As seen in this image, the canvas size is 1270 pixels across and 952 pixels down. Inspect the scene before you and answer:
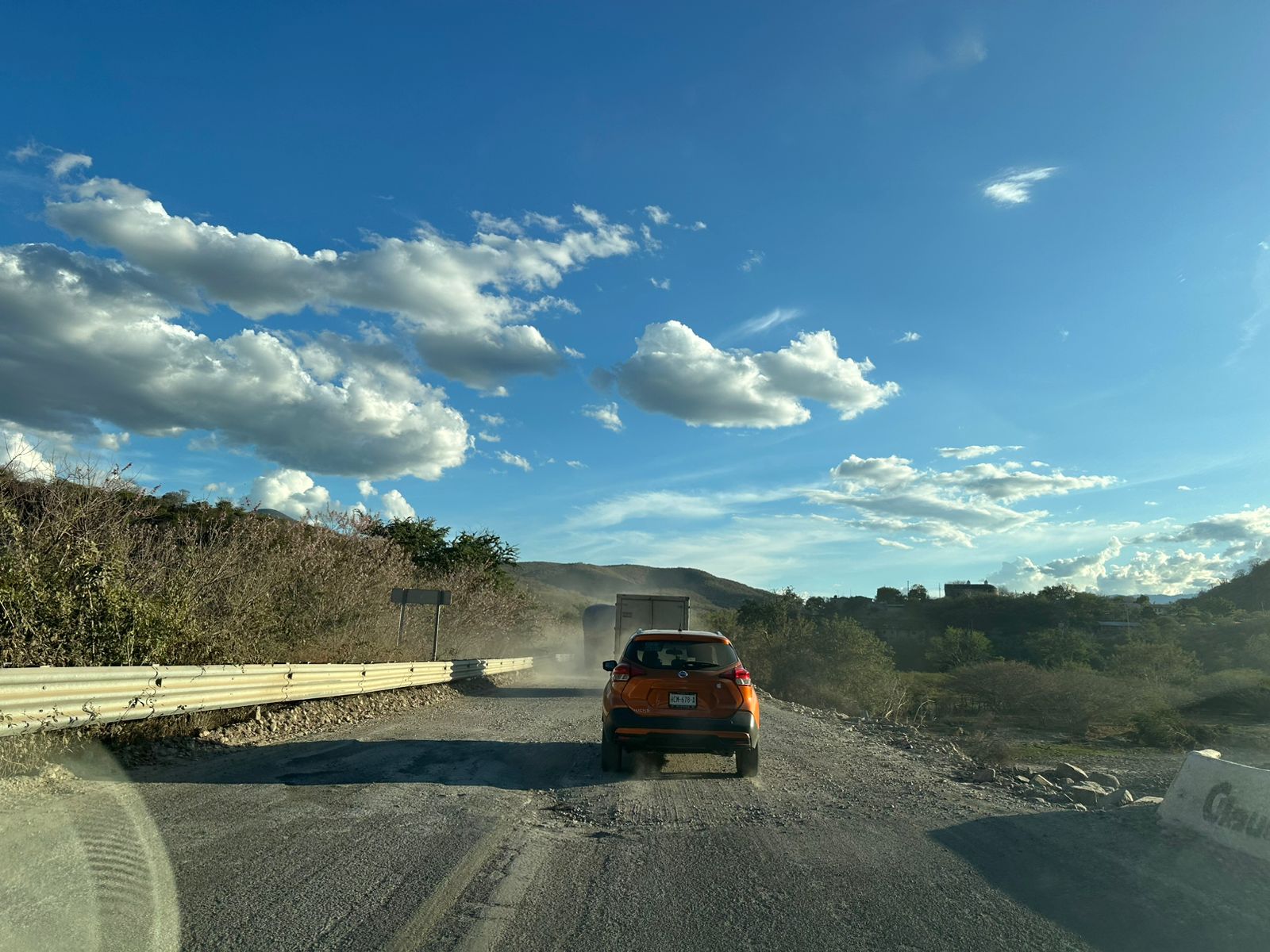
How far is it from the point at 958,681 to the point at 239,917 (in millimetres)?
45704

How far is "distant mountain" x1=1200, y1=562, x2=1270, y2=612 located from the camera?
7281cm

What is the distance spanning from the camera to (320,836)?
20.4ft

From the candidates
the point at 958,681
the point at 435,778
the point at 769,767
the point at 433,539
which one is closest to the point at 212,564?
the point at 435,778

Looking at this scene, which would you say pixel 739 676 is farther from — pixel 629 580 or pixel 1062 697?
pixel 629 580

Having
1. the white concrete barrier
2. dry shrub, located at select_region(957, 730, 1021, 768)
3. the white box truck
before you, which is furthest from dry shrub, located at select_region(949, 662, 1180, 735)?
the white concrete barrier

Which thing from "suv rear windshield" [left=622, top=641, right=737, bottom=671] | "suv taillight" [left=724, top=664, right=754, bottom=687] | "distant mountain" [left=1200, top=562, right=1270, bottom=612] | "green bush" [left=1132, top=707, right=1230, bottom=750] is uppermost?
"distant mountain" [left=1200, top=562, right=1270, bottom=612]

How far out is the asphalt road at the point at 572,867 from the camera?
4.46 m

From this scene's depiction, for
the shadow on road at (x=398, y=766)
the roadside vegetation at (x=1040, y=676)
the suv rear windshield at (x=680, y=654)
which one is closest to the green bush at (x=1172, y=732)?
the roadside vegetation at (x=1040, y=676)

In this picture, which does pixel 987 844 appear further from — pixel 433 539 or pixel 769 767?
pixel 433 539

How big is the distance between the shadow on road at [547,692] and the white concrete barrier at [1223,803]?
51.6ft

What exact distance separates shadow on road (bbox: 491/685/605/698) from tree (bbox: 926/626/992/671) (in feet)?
117

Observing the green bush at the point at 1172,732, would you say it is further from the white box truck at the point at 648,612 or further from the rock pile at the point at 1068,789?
the rock pile at the point at 1068,789

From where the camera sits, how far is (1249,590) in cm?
7819

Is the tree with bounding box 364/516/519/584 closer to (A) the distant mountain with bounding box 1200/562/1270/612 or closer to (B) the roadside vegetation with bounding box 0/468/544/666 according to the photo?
(B) the roadside vegetation with bounding box 0/468/544/666
